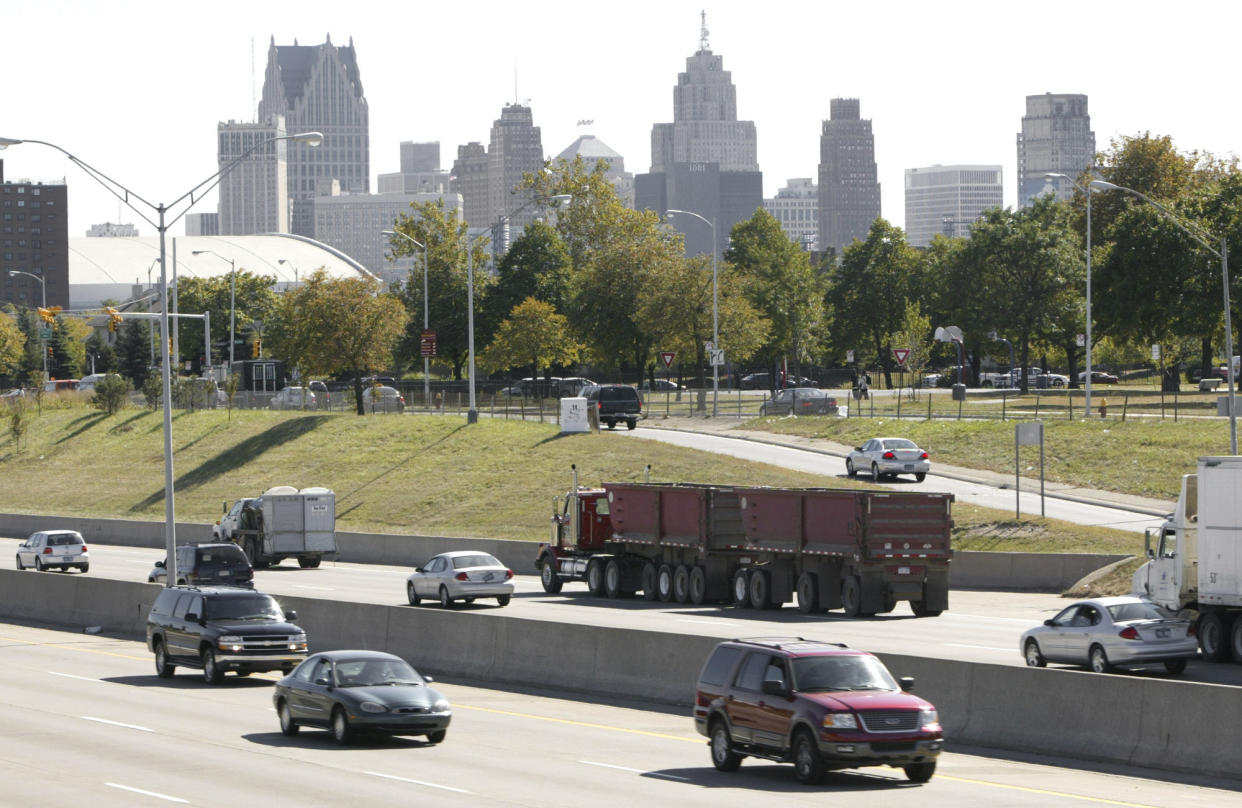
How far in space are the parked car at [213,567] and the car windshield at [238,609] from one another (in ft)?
36.4

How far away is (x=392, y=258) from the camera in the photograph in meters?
122

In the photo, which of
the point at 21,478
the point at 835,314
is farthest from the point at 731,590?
the point at 835,314

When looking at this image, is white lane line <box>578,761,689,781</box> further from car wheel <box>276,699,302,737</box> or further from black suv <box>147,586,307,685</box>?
black suv <box>147,586,307,685</box>

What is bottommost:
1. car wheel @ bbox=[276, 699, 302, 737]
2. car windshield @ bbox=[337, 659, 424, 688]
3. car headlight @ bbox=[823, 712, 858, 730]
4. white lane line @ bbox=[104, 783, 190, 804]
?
car wheel @ bbox=[276, 699, 302, 737]

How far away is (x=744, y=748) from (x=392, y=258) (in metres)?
107

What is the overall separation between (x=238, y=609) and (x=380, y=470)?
4329 cm

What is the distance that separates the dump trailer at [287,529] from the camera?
52344 mm

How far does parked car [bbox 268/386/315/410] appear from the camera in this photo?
9162 cm

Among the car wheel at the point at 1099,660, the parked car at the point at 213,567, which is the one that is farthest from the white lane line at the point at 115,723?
the parked car at the point at 213,567

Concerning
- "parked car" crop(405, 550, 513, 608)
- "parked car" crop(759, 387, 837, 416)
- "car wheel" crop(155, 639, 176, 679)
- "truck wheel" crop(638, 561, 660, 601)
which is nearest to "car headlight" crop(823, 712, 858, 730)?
"car wheel" crop(155, 639, 176, 679)

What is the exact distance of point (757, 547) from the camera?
37688 millimetres

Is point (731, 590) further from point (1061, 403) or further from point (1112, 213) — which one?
point (1112, 213)

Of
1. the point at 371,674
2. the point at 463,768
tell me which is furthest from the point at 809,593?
the point at 463,768

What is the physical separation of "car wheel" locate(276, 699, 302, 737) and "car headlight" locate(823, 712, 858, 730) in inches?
312
